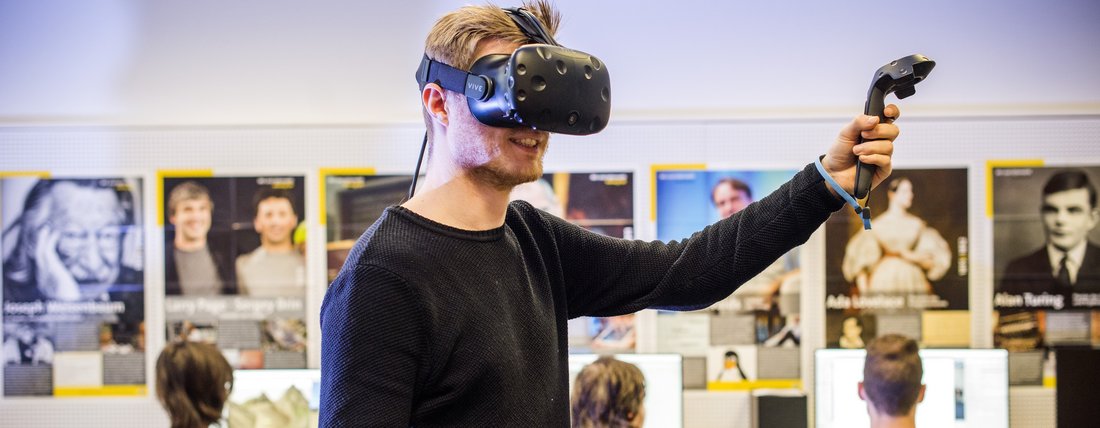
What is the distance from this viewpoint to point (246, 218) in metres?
2.73

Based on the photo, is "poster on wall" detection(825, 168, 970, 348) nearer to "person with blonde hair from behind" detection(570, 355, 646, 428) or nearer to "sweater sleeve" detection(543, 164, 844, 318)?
"person with blonde hair from behind" detection(570, 355, 646, 428)

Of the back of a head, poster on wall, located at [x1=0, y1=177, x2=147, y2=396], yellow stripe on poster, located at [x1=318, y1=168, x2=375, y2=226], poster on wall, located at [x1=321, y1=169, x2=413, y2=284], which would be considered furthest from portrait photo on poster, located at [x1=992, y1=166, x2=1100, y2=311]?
poster on wall, located at [x1=0, y1=177, x2=147, y2=396]

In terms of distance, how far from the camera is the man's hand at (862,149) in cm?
100

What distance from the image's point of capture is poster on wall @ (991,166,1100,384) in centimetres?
271

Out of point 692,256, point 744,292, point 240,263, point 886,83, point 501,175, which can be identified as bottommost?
point 744,292

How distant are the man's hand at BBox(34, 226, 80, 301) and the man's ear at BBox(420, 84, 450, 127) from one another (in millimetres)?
2239

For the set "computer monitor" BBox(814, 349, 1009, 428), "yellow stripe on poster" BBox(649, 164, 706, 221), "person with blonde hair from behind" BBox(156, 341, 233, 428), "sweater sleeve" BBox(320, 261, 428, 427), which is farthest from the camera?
"yellow stripe on poster" BBox(649, 164, 706, 221)

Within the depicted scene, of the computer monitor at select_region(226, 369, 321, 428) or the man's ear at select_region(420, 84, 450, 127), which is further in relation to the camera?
the computer monitor at select_region(226, 369, 321, 428)

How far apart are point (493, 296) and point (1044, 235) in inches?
94.7

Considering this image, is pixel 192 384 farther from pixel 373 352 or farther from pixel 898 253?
pixel 898 253

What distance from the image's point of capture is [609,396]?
2463 millimetres

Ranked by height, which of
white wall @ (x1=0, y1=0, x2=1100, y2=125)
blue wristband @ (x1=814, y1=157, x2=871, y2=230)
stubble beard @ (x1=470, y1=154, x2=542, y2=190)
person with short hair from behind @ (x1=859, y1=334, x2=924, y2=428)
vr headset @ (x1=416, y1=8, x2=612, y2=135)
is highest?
white wall @ (x1=0, y1=0, x2=1100, y2=125)

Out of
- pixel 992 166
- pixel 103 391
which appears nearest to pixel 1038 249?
pixel 992 166

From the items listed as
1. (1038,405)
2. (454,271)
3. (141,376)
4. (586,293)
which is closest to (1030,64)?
(1038,405)
